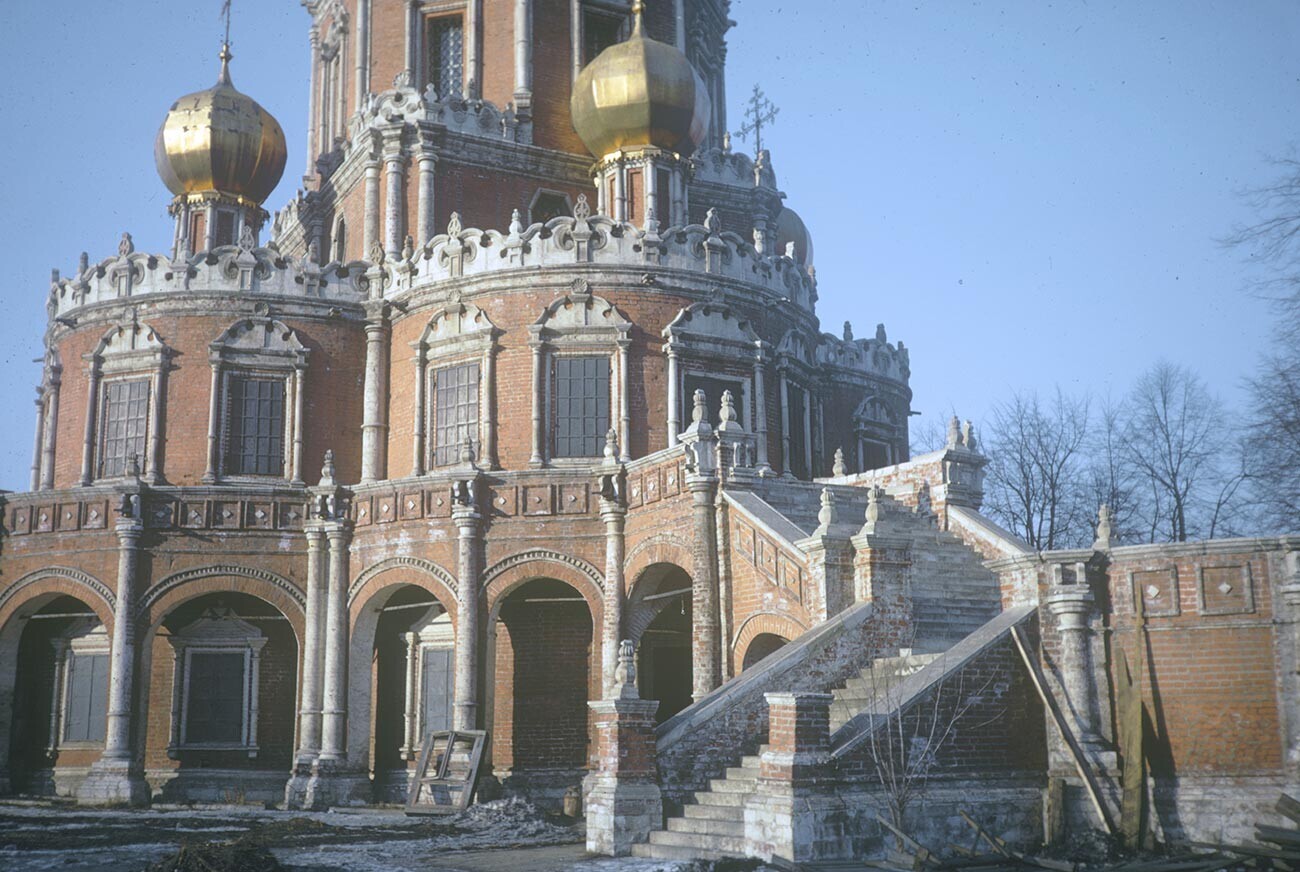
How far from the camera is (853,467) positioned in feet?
119

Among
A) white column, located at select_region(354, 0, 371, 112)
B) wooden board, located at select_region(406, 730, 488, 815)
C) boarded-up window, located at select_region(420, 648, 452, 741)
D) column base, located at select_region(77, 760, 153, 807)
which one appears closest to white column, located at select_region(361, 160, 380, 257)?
white column, located at select_region(354, 0, 371, 112)

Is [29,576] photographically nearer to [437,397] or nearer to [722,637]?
[437,397]

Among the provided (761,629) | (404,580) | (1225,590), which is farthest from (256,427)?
(1225,590)

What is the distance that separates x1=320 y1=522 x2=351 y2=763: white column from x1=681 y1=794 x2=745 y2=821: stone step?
37.7 ft

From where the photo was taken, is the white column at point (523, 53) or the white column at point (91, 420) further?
the white column at point (523, 53)

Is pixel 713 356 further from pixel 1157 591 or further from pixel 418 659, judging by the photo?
pixel 1157 591

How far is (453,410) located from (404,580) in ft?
12.1

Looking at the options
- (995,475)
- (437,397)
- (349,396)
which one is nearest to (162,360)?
(349,396)

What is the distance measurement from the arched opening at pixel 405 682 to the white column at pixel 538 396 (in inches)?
143

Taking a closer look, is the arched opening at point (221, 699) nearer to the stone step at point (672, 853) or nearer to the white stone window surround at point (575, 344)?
the white stone window surround at point (575, 344)

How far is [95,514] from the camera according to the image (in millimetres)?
29547

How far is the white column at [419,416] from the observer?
97.7 ft

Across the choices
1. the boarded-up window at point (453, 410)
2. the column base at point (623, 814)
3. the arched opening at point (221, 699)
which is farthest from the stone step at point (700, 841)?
the arched opening at point (221, 699)

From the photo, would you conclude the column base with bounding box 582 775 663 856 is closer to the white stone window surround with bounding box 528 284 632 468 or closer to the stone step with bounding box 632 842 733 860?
the stone step with bounding box 632 842 733 860
